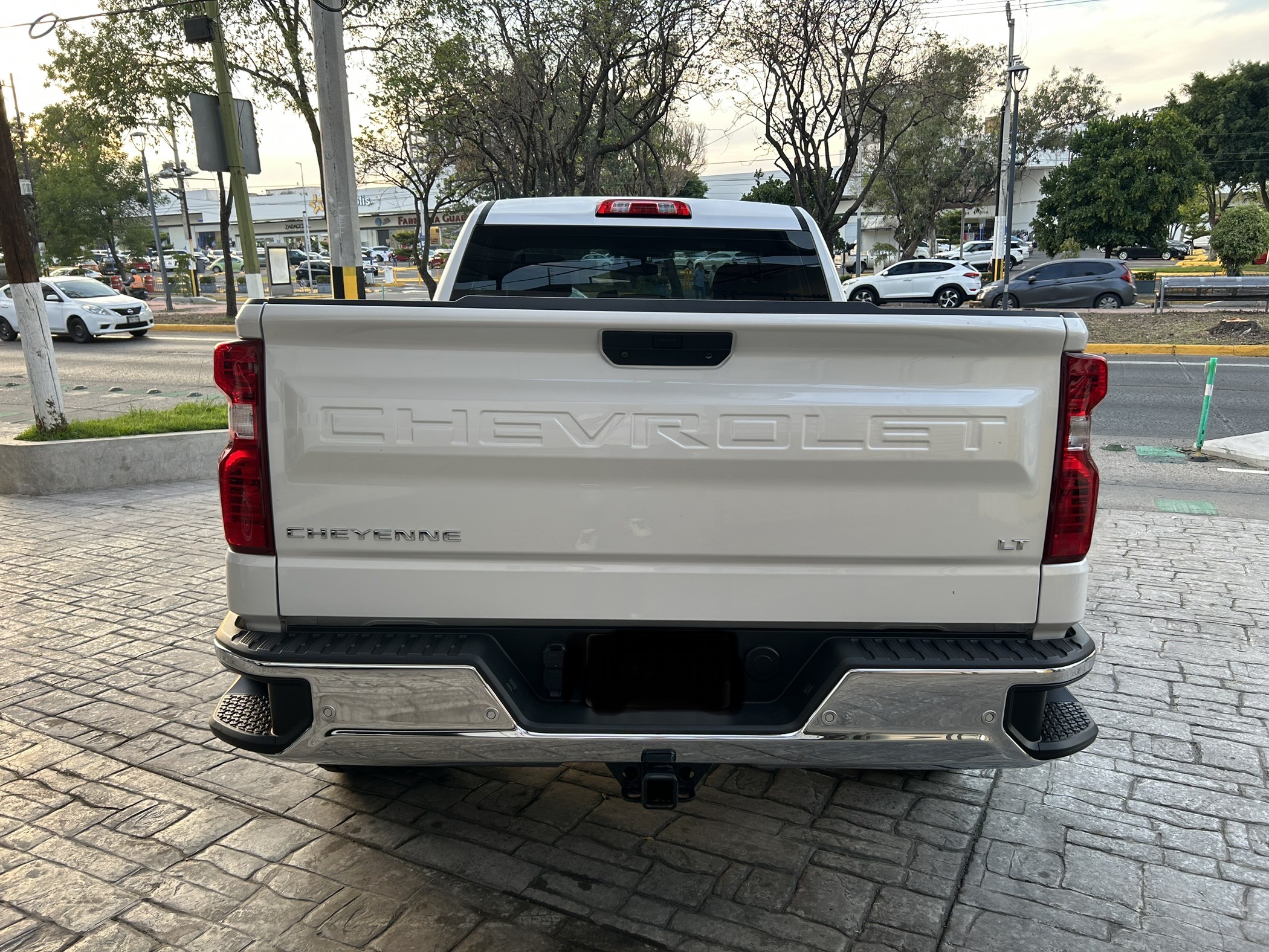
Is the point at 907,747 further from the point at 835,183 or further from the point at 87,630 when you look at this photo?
the point at 835,183

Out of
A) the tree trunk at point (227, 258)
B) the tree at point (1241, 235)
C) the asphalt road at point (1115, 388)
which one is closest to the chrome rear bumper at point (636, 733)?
the asphalt road at point (1115, 388)

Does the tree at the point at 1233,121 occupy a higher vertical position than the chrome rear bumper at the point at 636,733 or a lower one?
higher

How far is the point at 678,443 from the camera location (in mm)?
2332

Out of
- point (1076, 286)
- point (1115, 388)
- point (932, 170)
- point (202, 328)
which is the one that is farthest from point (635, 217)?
point (932, 170)

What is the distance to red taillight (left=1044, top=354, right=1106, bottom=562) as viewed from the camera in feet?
7.77

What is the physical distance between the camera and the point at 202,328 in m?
25.8

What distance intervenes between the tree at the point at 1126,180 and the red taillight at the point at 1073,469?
136 feet

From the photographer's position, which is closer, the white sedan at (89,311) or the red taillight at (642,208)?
the red taillight at (642,208)

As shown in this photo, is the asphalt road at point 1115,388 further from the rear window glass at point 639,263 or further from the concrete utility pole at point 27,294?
the rear window glass at point 639,263

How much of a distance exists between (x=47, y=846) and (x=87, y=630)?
2.06 m

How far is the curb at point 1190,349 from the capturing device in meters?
17.7

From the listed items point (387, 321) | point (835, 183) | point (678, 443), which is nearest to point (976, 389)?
point (678, 443)

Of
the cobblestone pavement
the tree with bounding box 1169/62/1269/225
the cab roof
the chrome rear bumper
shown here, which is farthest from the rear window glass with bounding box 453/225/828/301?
the tree with bounding box 1169/62/1269/225

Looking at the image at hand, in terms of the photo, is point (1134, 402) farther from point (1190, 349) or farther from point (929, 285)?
point (929, 285)
